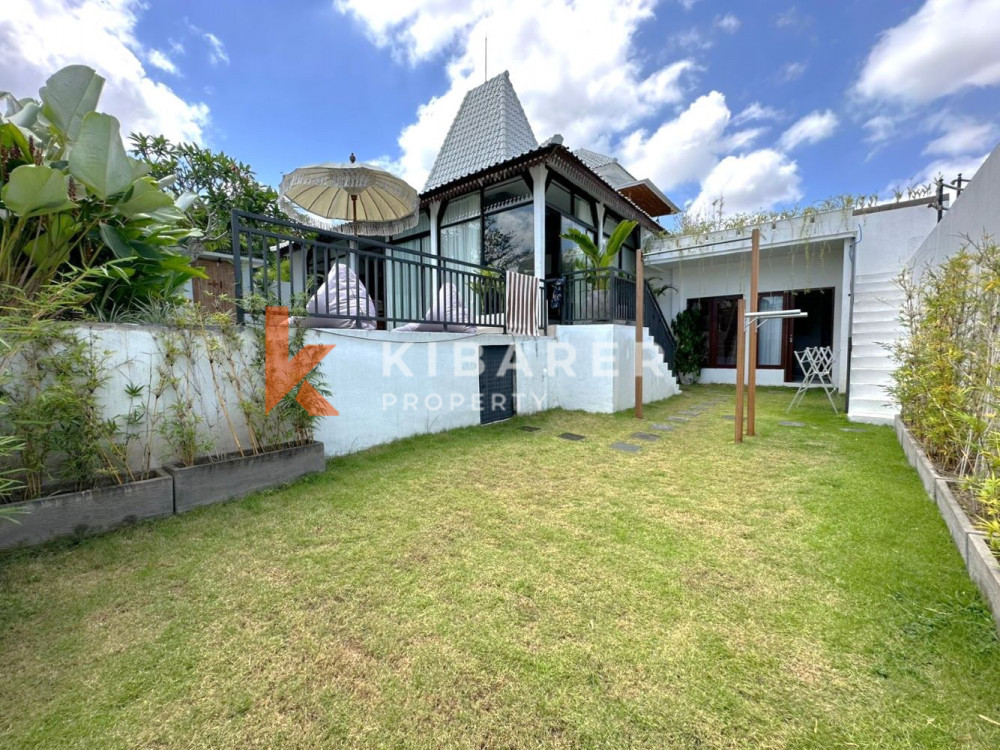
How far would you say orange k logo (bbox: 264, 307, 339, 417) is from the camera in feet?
11.5

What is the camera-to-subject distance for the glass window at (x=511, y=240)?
7686 mm

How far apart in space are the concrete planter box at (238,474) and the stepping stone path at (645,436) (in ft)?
12.5

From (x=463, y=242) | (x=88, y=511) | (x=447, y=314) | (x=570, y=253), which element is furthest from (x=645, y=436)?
(x=463, y=242)

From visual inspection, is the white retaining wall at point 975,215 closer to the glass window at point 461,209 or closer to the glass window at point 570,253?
the glass window at point 570,253

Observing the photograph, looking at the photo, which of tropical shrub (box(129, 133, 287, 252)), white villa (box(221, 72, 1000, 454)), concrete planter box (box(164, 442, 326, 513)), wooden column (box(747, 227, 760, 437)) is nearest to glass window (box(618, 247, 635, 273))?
white villa (box(221, 72, 1000, 454))

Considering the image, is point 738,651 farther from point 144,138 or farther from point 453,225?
point 144,138

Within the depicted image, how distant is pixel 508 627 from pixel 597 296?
19.5 ft

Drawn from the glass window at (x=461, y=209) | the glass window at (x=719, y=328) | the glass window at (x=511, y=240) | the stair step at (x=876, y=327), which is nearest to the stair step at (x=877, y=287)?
the stair step at (x=876, y=327)

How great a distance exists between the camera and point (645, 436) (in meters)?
5.30

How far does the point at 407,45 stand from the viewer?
29.9 feet

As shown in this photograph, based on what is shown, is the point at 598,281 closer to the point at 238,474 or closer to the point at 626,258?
the point at 626,258

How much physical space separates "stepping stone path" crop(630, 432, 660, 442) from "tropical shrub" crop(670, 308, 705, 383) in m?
6.12

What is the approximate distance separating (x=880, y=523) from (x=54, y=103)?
6460 millimetres

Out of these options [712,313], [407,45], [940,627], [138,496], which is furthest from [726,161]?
[138,496]
